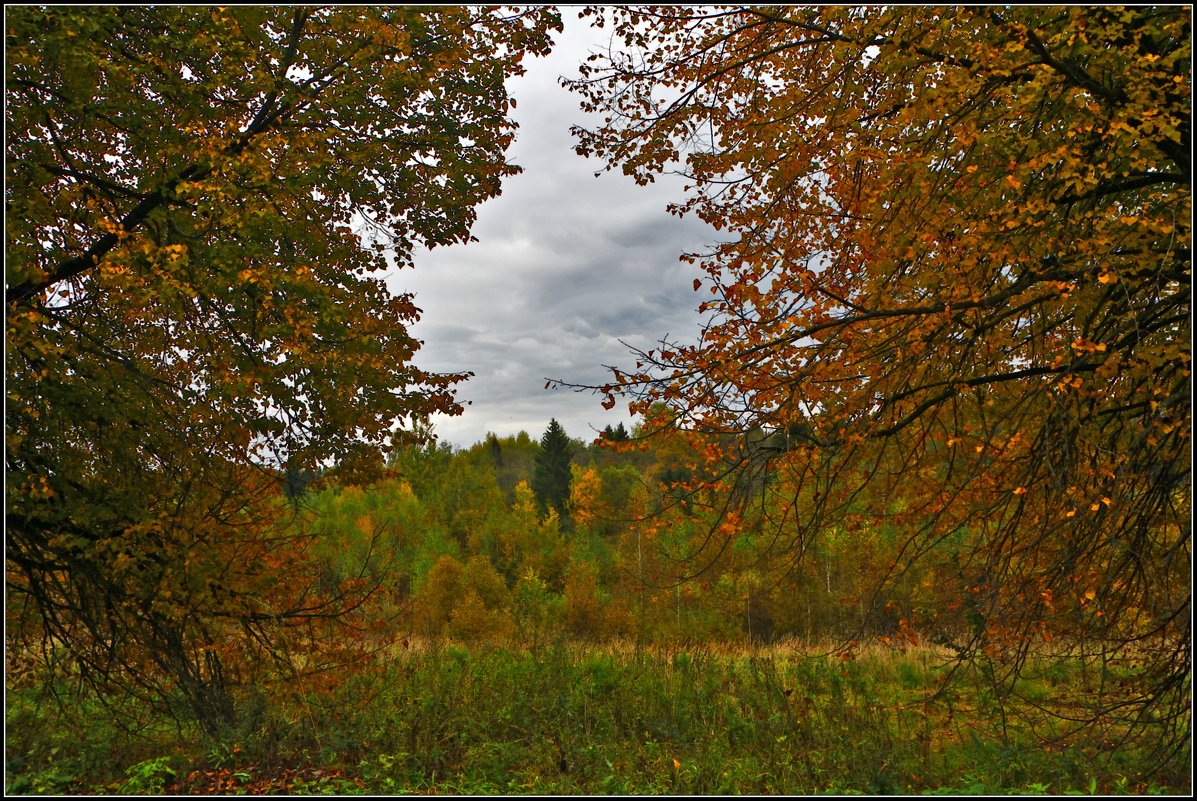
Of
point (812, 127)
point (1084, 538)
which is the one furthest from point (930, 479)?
point (812, 127)

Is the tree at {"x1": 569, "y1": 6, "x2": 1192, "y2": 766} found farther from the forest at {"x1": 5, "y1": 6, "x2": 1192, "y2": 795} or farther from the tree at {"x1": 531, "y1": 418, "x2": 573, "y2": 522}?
the tree at {"x1": 531, "y1": 418, "x2": 573, "y2": 522}

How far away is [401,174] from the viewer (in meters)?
8.45

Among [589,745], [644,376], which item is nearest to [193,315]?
[644,376]

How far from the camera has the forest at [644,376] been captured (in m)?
5.38

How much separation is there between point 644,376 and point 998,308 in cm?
291

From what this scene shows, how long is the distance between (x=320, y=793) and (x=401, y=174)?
640 centimetres

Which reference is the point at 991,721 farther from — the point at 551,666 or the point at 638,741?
the point at 551,666

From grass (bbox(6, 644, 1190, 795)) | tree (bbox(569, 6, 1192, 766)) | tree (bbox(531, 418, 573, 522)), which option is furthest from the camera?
tree (bbox(531, 418, 573, 522))

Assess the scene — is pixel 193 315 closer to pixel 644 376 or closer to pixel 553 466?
pixel 644 376

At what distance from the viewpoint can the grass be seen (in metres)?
6.55

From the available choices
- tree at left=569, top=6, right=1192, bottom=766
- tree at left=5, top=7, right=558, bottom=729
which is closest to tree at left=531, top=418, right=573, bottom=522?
tree at left=5, top=7, right=558, bottom=729

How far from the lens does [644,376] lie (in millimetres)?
5449

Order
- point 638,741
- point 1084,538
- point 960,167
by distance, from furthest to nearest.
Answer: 1. point 638,741
2. point 960,167
3. point 1084,538

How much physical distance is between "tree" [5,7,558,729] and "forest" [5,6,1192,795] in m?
0.06
